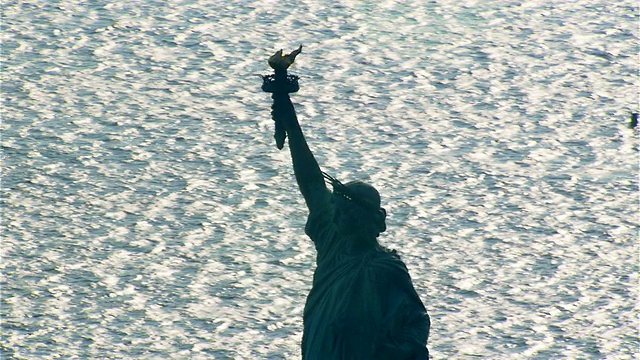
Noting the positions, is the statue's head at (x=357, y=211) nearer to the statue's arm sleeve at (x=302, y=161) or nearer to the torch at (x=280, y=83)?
the statue's arm sleeve at (x=302, y=161)

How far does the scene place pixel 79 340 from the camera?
46.9 ft

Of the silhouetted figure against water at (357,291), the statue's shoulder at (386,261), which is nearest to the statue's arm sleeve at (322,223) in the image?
the silhouetted figure against water at (357,291)

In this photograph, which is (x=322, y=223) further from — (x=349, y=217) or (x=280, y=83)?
(x=280, y=83)

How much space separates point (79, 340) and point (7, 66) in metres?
7.87

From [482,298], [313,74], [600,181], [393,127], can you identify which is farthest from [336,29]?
[482,298]

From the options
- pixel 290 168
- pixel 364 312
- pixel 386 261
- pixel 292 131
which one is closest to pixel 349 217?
pixel 386 261

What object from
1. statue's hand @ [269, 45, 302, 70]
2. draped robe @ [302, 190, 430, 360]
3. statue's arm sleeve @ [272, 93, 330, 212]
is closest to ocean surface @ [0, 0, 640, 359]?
statue's arm sleeve @ [272, 93, 330, 212]

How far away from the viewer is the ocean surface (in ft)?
48.6

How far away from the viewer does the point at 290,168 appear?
1808 cm

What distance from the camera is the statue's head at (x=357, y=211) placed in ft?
22.9

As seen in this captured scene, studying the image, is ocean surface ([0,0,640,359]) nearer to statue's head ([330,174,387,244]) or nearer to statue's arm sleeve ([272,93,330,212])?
statue's arm sleeve ([272,93,330,212])

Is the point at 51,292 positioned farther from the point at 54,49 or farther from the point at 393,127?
the point at 54,49

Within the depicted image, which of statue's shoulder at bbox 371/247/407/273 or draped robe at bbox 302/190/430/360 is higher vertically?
statue's shoulder at bbox 371/247/407/273

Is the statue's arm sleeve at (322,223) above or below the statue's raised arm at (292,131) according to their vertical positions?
below
